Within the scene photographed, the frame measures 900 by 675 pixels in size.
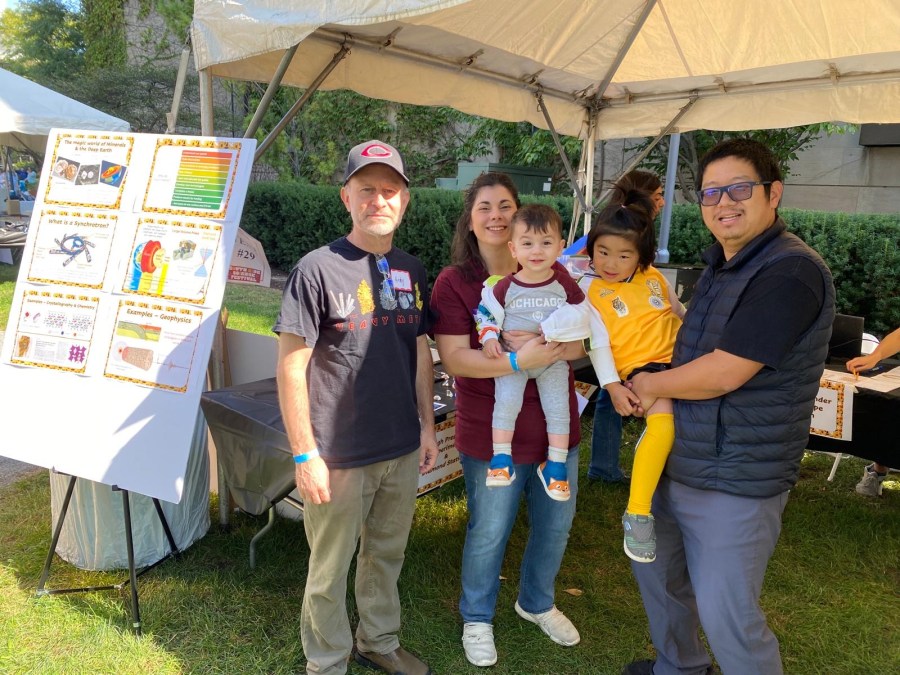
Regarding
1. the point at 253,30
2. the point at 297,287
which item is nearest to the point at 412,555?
the point at 297,287

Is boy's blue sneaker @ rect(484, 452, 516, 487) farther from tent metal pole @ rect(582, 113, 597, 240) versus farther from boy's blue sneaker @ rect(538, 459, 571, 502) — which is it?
tent metal pole @ rect(582, 113, 597, 240)

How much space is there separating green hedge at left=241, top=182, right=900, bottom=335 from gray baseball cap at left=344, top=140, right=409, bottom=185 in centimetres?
597

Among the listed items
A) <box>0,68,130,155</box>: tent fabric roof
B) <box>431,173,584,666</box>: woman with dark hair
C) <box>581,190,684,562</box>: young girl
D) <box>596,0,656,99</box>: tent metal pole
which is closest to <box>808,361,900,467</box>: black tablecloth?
<box>581,190,684,562</box>: young girl

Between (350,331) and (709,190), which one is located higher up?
(709,190)

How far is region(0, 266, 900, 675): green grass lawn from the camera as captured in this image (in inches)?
103

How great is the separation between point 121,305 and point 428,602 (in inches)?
74.9

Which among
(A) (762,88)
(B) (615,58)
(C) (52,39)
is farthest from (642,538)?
(C) (52,39)

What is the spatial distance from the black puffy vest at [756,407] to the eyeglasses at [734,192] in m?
0.13

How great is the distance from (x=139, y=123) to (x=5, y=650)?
54.6 ft

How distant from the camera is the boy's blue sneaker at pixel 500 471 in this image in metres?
2.34

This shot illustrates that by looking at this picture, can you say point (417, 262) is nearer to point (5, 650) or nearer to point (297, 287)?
point (297, 287)

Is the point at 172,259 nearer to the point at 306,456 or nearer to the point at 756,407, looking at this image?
the point at 306,456

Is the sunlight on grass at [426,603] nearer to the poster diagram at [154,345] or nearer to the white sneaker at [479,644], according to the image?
the white sneaker at [479,644]

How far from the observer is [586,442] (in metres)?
5.02
